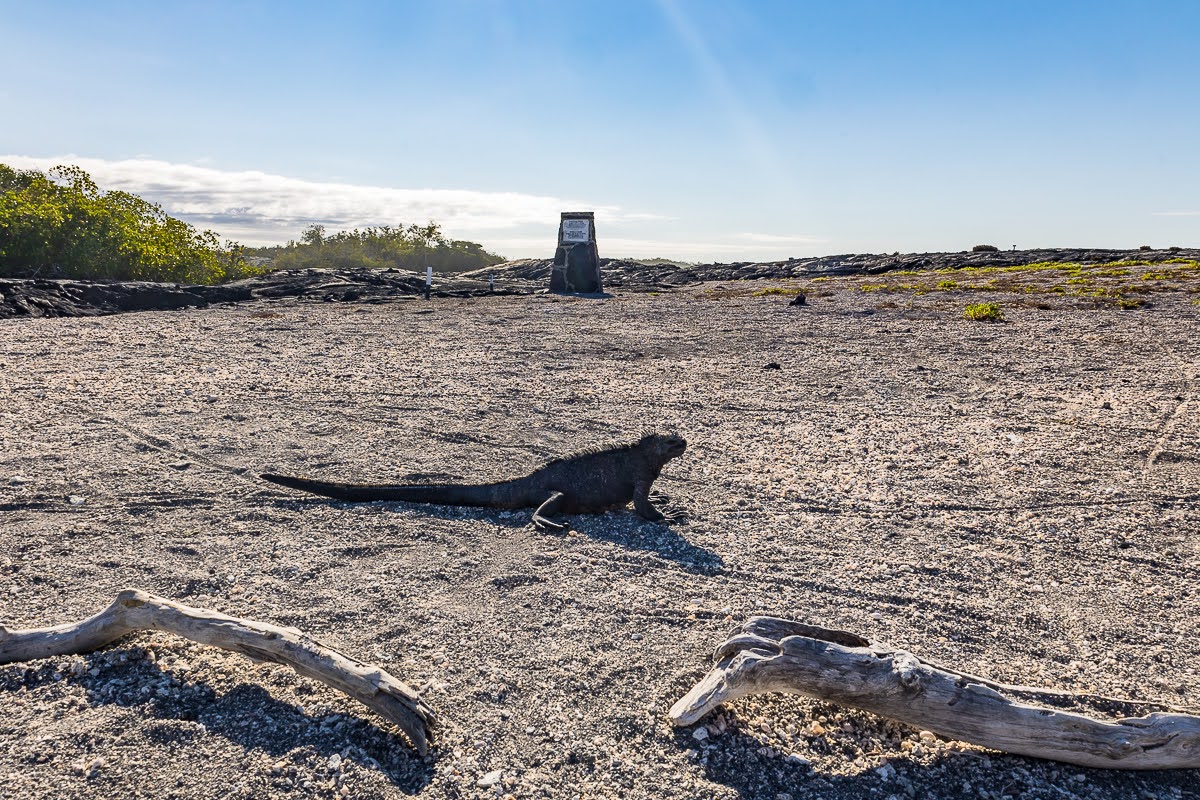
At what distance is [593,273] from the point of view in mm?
25000

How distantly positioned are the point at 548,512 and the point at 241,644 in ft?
8.06

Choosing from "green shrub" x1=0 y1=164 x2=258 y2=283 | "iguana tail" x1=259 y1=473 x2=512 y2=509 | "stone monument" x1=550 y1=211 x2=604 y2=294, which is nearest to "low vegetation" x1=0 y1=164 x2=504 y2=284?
"green shrub" x1=0 y1=164 x2=258 y2=283

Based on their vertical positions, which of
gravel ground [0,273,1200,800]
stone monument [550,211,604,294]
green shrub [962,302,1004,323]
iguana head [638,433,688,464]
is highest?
stone monument [550,211,604,294]

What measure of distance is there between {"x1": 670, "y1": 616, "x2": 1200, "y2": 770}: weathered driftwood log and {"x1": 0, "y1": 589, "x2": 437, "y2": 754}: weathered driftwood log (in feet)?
3.53

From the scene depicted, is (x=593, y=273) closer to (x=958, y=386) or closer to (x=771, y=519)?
(x=958, y=386)

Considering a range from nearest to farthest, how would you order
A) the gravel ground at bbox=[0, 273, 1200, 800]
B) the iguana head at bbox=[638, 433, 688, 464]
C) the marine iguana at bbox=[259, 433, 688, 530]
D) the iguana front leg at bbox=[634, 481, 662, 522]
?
the gravel ground at bbox=[0, 273, 1200, 800] → the iguana front leg at bbox=[634, 481, 662, 522] → the marine iguana at bbox=[259, 433, 688, 530] → the iguana head at bbox=[638, 433, 688, 464]

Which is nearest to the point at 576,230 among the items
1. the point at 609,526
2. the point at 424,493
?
the point at 424,493

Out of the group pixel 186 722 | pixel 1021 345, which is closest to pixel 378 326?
pixel 1021 345

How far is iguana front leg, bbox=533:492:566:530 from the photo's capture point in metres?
5.32

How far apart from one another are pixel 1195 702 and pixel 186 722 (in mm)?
4202

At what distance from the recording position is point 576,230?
2470 cm

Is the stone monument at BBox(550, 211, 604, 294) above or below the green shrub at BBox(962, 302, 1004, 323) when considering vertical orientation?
above

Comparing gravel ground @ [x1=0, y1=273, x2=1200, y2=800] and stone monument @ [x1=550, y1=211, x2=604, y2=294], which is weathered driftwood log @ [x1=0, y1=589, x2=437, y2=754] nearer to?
gravel ground @ [x1=0, y1=273, x2=1200, y2=800]

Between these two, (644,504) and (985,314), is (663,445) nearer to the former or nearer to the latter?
(644,504)
